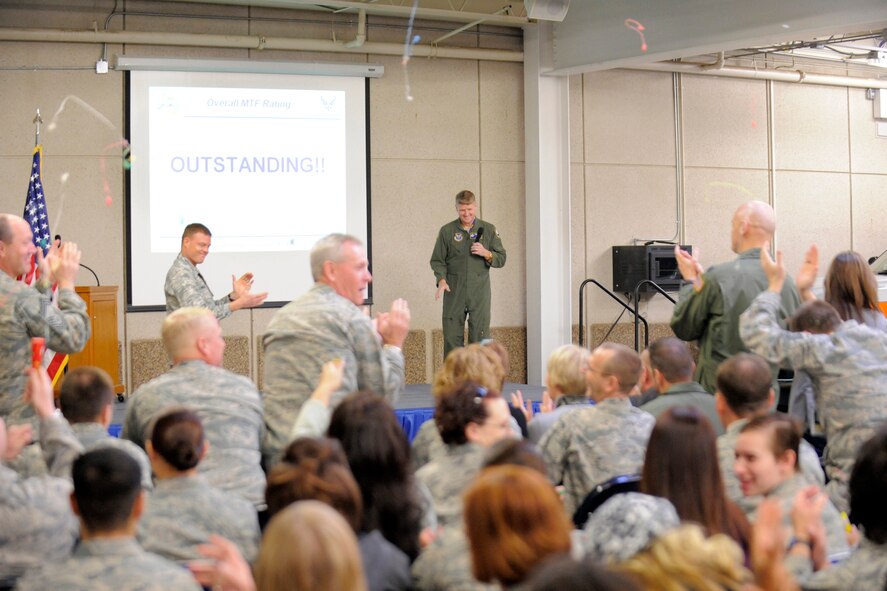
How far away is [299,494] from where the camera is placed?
2.03m

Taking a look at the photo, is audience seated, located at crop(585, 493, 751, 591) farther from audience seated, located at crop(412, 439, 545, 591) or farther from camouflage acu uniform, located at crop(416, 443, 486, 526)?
camouflage acu uniform, located at crop(416, 443, 486, 526)

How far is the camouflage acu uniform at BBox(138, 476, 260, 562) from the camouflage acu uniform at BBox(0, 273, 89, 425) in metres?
1.58

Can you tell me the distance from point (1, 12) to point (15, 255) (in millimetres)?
4363

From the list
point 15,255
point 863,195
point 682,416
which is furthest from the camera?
point 863,195

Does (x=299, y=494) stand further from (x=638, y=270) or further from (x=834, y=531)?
(x=638, y=270)

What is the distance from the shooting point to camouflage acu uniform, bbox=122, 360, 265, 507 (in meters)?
2.96

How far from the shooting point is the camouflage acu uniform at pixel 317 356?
334 centimetres

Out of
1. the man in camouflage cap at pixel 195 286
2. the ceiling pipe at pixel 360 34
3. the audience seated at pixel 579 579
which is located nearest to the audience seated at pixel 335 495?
the audience seated at pixel 579 579

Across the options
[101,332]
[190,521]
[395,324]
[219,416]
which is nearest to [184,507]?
[190,521]

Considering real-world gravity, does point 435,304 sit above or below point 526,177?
below

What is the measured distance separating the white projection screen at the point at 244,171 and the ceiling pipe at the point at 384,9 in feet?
1.80

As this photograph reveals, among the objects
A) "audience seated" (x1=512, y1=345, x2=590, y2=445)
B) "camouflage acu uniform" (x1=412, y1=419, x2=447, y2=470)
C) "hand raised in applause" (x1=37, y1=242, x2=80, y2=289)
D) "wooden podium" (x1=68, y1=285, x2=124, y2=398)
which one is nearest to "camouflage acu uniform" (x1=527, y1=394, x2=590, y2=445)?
"audience seated" (x1=512, y1=345, x2=590, y2=445)

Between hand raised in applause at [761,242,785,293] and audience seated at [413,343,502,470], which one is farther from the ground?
hand raised in applause at [761,242,785,293]

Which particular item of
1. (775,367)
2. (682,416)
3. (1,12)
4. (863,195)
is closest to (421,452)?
(682,416)
